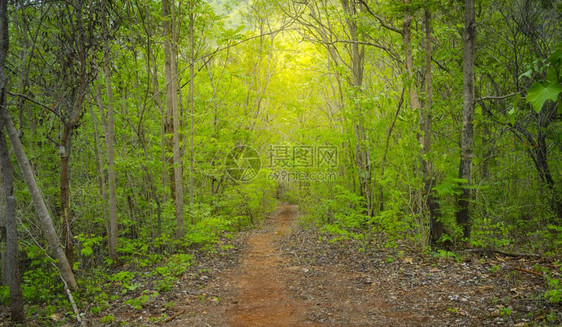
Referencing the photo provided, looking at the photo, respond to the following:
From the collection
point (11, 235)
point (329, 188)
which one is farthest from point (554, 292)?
point (329, 188)

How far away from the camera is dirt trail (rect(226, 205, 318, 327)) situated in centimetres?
476

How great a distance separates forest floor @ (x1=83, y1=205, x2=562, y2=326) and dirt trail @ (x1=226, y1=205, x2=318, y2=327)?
0.6 inches

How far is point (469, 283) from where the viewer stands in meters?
5.03

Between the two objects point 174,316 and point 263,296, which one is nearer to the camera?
point 174,316

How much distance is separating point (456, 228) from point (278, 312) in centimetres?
376

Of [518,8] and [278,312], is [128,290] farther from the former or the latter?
[518,8]

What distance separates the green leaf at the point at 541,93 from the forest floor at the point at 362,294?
329cm

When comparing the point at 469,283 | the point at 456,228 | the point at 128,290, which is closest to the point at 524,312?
the point at 469,283

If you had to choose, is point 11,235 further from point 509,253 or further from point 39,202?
point 509,253

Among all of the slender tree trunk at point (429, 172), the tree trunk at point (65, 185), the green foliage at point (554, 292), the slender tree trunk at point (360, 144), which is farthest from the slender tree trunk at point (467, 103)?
the tree trunk at point (65, 185)

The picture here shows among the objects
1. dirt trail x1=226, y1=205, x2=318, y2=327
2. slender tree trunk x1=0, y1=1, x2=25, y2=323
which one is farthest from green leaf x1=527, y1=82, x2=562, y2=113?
slender tree trunk x1=0, y1=1, x2=25, y2=323

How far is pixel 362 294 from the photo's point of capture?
5.48 metres

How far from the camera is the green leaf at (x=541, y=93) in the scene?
1.25m

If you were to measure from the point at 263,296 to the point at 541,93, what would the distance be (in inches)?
211
